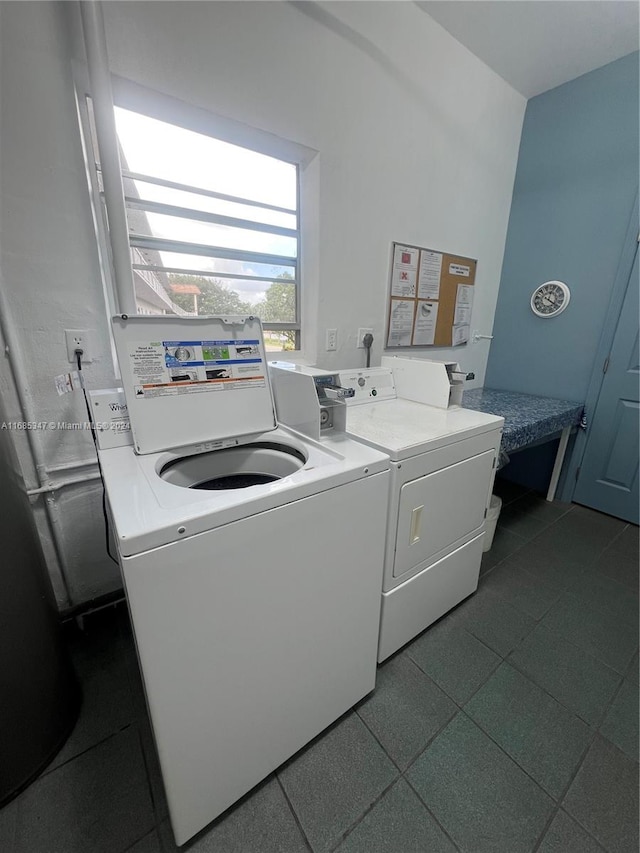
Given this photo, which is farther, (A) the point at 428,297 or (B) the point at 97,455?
(A) the point at 428,297

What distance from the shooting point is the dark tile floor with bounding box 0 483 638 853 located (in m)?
0.92

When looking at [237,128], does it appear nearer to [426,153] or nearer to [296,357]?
[296,357]

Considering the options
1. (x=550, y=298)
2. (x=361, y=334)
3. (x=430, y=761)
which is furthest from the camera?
(x=550, y=298)

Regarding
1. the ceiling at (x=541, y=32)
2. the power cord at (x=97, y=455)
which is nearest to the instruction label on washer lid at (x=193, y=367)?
the power cord at (x=97, y=455)

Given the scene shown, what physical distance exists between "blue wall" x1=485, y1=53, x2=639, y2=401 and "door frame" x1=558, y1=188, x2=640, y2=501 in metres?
0.04

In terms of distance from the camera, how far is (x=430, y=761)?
42.4 inches

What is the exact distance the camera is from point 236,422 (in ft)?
4.13

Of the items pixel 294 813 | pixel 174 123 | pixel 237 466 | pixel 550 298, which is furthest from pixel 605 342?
pixel 294 813

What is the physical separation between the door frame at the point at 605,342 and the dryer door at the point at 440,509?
1.56 m

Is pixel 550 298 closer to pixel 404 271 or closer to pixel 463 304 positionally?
pixel 463 304

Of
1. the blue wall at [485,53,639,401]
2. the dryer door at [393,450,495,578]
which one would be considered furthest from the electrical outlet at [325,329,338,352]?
the blue wall at [485,53,639,401]

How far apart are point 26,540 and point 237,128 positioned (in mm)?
1812

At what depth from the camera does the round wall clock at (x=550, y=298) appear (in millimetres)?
2471

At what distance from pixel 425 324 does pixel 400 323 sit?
25 centimetres
